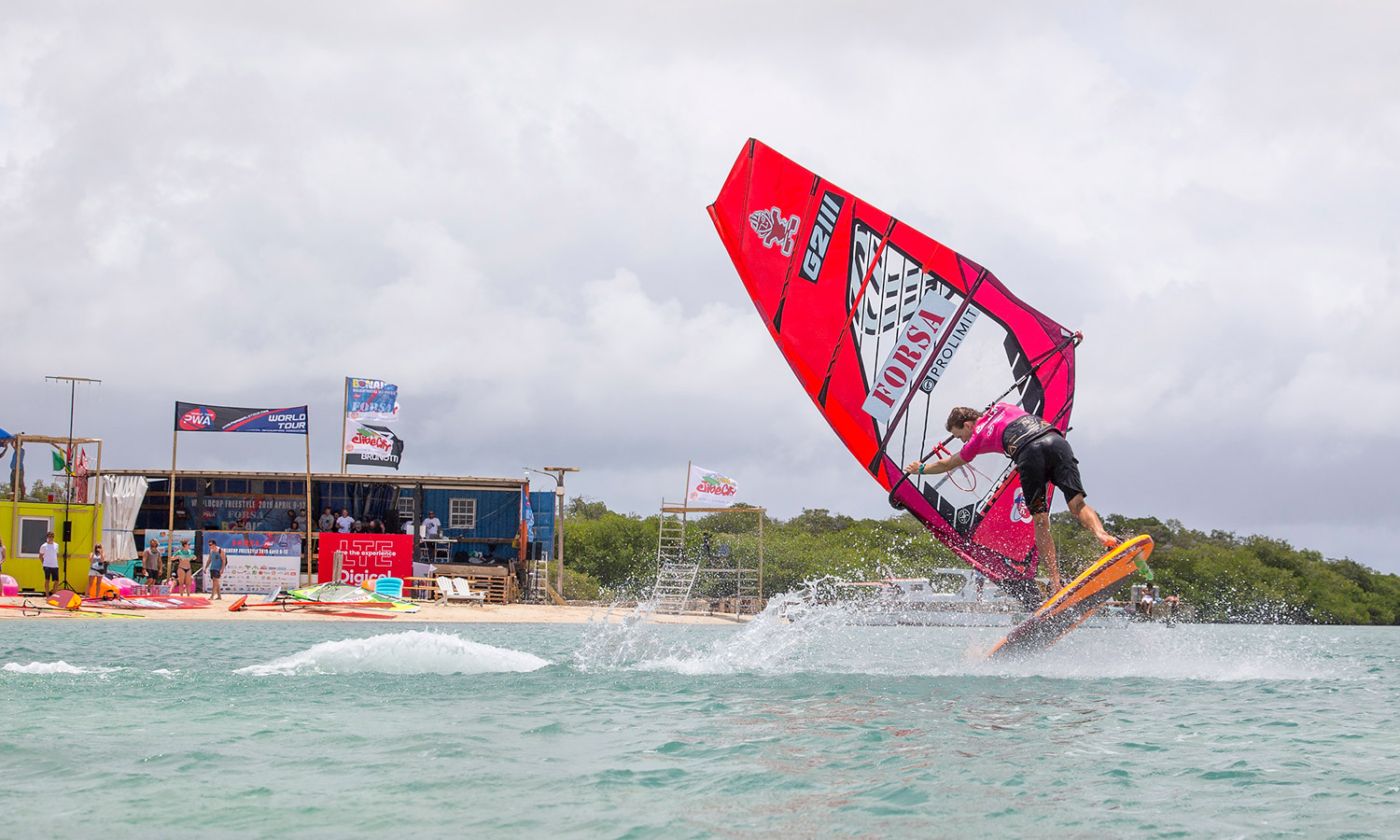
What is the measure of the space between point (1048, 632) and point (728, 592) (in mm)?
28052

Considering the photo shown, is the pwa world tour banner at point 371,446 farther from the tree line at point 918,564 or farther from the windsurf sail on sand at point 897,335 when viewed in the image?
the windsurf sail on sand at point 897,335

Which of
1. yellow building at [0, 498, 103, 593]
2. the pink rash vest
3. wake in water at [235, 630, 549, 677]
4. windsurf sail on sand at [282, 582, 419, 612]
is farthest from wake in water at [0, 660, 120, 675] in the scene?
yellow building at [0, 498, 103, 593]

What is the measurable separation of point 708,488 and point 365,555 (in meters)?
9.92

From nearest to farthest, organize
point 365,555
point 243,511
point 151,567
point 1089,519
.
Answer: point 1089,519, point 151,567, point 365,555, point 243,511

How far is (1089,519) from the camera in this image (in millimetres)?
9734

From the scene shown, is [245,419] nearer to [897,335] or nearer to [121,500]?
[121,500]

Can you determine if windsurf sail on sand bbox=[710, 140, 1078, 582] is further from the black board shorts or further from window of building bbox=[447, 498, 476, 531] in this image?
window of building bbox=[447, 498, 476, 531]

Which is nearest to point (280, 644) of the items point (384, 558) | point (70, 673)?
point (70, 673)

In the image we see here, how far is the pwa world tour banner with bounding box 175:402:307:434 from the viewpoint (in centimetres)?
3272

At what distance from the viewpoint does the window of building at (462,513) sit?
1496 inches

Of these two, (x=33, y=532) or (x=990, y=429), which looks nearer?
(x=990, y=429)

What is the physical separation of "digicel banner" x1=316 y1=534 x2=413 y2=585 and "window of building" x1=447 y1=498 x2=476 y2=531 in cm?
644

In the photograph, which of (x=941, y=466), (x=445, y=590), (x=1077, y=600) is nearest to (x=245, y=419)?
(x=445, y=590)

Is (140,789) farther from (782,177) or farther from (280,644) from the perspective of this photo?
(280,644)
